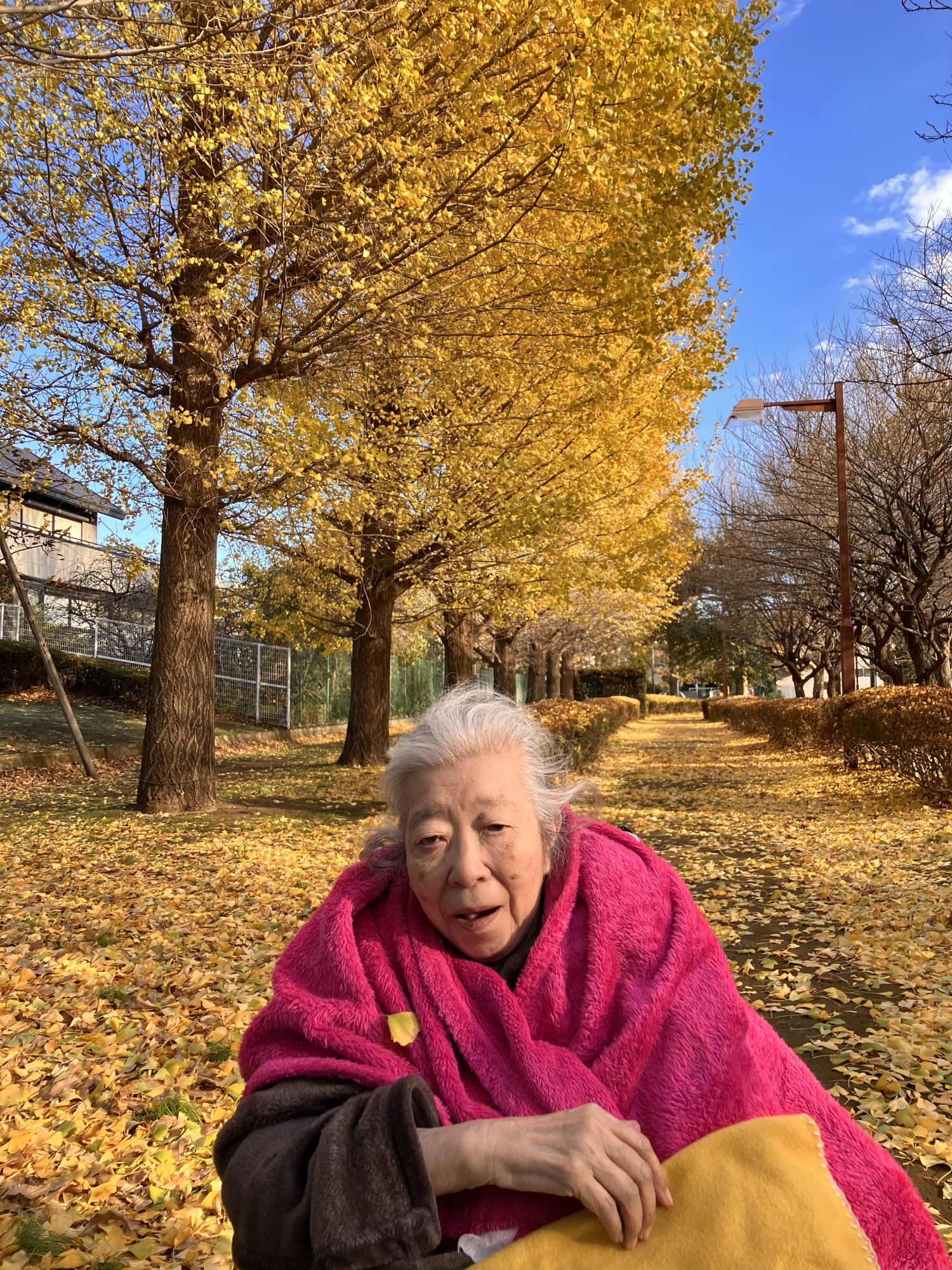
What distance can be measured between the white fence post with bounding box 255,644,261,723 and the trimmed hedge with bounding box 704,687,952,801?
11.9 metres


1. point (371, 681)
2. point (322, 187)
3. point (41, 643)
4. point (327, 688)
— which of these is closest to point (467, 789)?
point (322, 187)

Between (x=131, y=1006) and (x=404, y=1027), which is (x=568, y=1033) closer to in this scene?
(x=404, y=1027)

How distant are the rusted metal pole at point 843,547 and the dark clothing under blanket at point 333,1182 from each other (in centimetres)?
1290

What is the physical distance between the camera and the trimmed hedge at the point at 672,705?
163 feet

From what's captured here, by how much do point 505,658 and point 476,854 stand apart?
19944 millimetres

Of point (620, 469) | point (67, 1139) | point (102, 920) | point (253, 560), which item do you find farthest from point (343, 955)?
point (253, 560)

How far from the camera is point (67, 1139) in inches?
118

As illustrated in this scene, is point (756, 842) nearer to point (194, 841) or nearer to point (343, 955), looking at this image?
point (194, 841)

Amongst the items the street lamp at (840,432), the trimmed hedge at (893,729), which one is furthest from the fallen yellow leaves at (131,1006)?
the street lamp at (840,432)

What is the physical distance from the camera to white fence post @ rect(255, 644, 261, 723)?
20.7 metres

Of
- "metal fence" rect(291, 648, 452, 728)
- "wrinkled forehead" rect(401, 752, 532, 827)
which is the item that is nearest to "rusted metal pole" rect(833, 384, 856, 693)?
"metal fence" rect(291, 648, 452, 728)

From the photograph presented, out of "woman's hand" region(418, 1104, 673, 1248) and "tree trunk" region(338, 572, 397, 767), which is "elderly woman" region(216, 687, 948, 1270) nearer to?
"woman's hand" region(418, 1104, 673, 1248)

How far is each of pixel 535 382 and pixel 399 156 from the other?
403 cm

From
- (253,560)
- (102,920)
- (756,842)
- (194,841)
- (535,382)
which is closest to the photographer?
(102,920)
